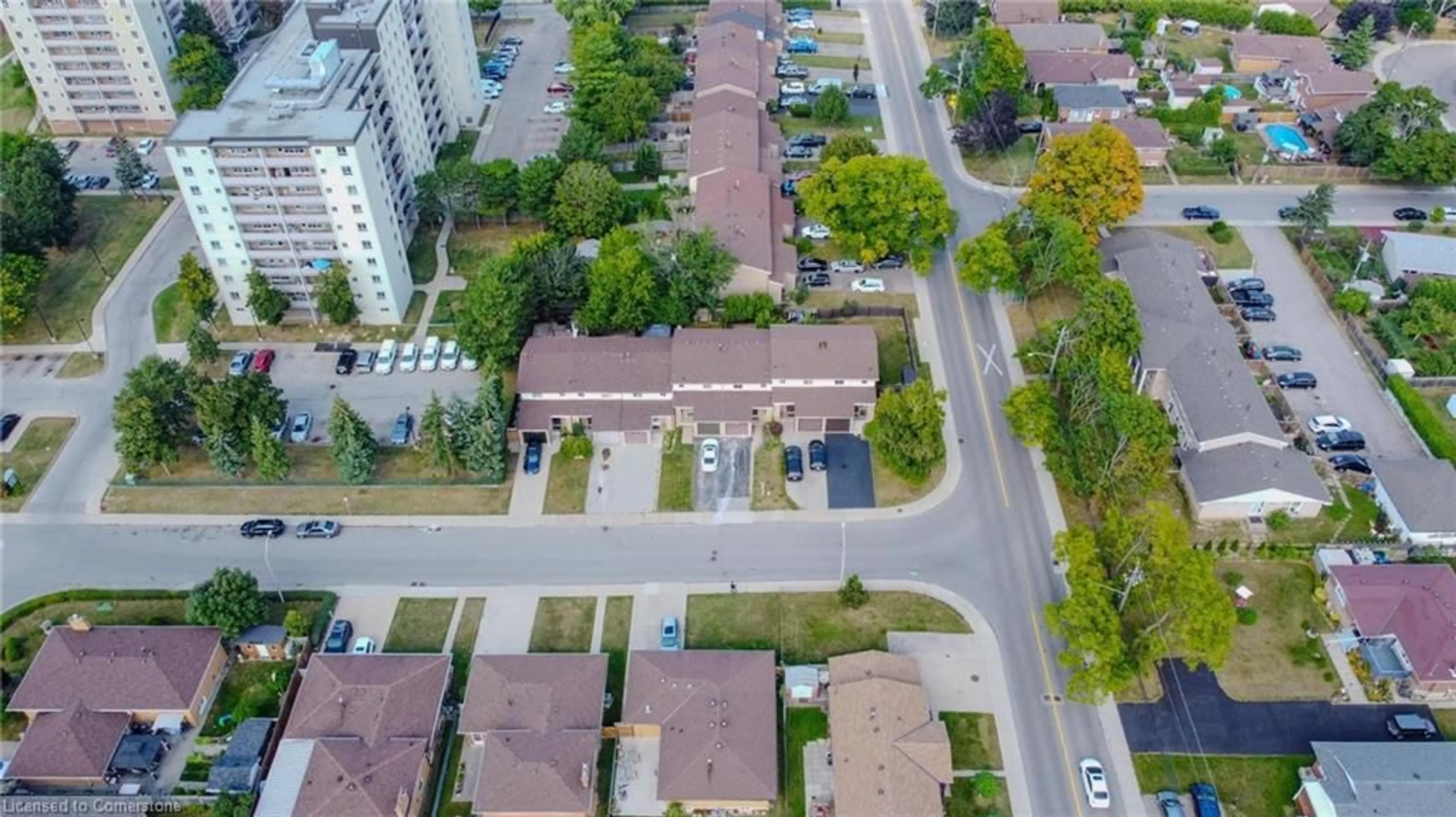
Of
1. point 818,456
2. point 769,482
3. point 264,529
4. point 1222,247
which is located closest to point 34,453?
point 264,529

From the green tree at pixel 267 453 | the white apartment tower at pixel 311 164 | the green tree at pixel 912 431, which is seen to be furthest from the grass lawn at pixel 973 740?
the white apartment tower at pixel 311 164

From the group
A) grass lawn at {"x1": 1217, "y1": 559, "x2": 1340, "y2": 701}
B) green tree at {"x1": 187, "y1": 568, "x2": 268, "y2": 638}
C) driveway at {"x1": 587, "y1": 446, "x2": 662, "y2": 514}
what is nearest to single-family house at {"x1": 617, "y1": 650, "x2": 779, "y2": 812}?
driveway at {"x1": 587, "y1": 446, "x2": 662, "y2": 514}

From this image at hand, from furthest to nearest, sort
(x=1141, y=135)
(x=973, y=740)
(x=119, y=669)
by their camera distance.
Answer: (x=1141, y=135), (x=119, y=669), (x=973, y=740)

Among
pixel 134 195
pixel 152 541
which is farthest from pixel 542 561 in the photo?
pixel 134 195

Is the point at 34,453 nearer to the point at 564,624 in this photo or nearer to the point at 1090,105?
the point at 564,624

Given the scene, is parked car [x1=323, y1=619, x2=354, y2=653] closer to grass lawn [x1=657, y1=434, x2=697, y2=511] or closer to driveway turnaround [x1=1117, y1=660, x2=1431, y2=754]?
grass lawn [x1=657, y1=434, x2=697, y2=511]

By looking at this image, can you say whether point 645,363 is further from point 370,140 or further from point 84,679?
point 84,679
